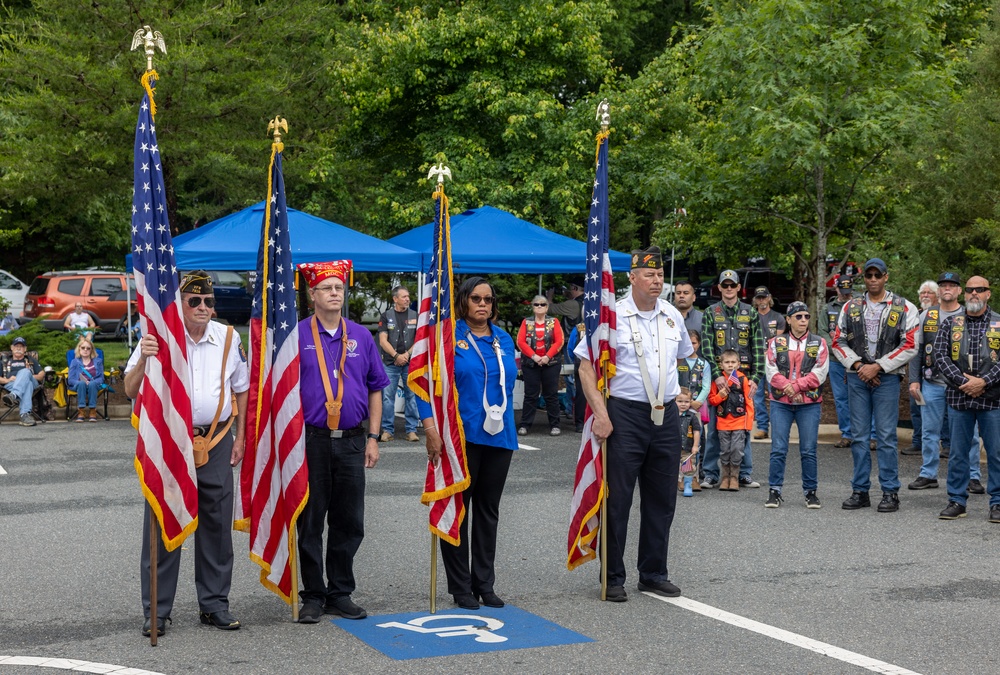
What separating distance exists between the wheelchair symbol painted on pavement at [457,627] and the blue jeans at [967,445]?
5.12m

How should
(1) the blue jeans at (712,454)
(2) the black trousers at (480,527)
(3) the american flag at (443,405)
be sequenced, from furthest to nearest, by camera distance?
1. (1) the blue jeans at (712,454)
2. (2) the black trousers at (480,527)
3. (3) the american flag at (443,405)

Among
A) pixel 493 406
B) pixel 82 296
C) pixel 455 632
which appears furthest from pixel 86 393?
pixel 82 296

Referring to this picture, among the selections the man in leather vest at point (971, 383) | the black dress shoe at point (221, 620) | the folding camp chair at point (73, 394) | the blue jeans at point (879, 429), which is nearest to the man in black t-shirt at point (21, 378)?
the folding camp chair at point (73, 394)

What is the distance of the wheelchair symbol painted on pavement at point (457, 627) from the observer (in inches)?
257

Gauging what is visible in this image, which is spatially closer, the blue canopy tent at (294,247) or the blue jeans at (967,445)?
the blue jeans at (967,445)

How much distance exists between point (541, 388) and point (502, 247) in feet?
6.91

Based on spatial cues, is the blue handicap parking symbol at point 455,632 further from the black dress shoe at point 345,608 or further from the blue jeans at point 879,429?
the blue jeans at point 879,429

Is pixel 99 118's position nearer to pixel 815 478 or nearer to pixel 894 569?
pixel 815 478

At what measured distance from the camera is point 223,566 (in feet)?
22.1

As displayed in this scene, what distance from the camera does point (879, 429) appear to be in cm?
1055

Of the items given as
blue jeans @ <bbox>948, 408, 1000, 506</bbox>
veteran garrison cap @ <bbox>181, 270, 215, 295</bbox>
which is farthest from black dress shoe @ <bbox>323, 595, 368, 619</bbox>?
blue jeans @ <bbox>948, 408, 1000, 506</bbox>

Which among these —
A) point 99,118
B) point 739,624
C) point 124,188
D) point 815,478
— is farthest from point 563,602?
point 124,188

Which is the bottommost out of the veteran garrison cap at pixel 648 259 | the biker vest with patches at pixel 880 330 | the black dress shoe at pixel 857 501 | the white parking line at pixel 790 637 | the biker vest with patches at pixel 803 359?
the white parking line at pixel 790 637

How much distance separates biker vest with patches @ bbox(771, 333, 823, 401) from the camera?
34.3ft
